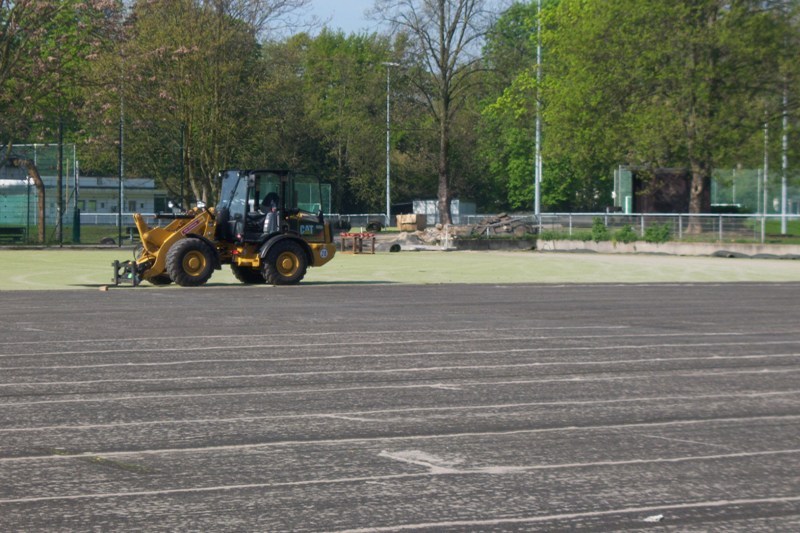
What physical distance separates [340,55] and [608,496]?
99616 mm

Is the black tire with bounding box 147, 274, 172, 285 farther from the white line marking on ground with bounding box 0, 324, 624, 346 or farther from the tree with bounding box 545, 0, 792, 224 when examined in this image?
the tree with bounding box 545, 0, 792, 224

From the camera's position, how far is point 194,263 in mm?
25562

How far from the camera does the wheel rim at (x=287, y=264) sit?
86.6 ft

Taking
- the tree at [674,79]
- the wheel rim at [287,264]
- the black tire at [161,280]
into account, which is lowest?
the black tire at [161,280]

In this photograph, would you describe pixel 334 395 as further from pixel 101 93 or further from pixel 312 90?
pixel 312 90

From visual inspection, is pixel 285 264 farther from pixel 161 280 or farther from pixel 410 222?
pixel 410 222

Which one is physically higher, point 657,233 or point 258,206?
point 258,206

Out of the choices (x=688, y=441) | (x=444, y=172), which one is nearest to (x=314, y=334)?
(x=688, y=441)

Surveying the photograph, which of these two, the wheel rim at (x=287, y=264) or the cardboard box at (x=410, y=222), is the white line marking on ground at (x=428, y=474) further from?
the cardboard box at (x=410, y=222)

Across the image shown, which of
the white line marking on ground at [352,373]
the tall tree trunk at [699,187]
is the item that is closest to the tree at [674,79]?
the tall tree trunk at [699,187]

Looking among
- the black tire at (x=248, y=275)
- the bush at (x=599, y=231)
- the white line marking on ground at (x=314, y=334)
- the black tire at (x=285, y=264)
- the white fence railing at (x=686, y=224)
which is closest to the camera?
A: the white line marking on ground at (x=314, y=334)

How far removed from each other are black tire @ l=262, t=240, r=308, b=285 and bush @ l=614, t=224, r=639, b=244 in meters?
24.8

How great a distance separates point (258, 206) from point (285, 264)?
1.43 meters

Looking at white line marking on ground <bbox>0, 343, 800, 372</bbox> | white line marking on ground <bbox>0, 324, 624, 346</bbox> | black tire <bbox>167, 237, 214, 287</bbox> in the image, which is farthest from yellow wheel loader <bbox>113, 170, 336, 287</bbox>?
white line marking on ground <bbox>0, 343, 800, 372</bbox>
